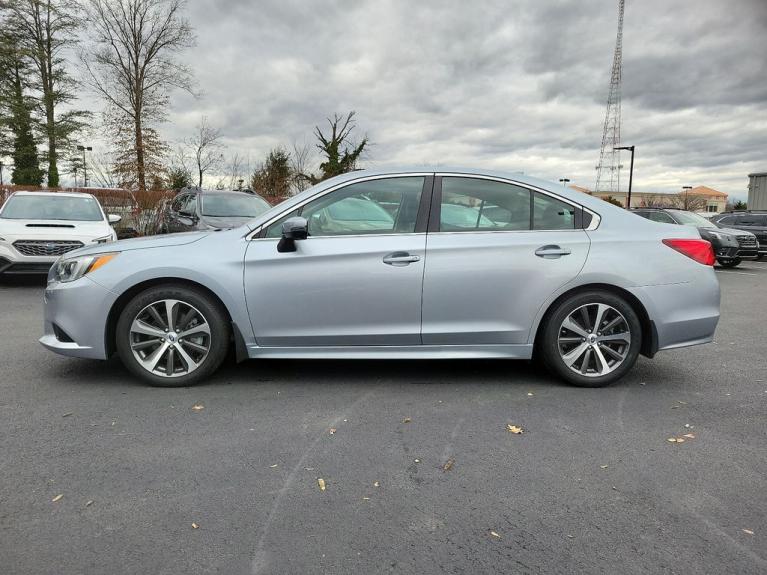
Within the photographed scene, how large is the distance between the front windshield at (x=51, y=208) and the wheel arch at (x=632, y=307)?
8.74 meters

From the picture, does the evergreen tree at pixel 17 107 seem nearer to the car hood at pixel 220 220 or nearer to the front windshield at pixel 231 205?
the front windshield at pixel 231 205

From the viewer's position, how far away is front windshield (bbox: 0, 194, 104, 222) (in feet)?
32.2

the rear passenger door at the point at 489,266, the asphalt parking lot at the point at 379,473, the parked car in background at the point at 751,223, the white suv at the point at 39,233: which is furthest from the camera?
the parked car in background at the point at 751,223

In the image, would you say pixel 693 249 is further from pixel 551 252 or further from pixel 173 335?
pixel 173 335

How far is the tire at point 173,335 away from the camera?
4078mm

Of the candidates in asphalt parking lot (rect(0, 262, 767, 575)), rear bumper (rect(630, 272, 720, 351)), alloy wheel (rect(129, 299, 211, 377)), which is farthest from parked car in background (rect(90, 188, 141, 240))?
rear bumper (rect(630, 272, 720, 351))

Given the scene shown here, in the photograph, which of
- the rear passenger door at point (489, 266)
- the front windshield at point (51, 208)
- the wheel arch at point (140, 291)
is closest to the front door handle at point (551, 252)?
the rear passenger door at point (489, 266)

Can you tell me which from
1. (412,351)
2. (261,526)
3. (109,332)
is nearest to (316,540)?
(261,526)

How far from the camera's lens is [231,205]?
11062 millimetres

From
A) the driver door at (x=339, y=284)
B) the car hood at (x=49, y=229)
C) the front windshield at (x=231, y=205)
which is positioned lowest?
the driver door at (x=339, y=284)

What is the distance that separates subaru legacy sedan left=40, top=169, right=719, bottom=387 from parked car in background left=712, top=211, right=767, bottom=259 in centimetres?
1771

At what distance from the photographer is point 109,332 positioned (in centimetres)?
413

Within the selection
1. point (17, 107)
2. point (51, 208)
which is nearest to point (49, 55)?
point (17, 107)

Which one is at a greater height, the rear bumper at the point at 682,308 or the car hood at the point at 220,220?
the car hood at the point at 220,220
